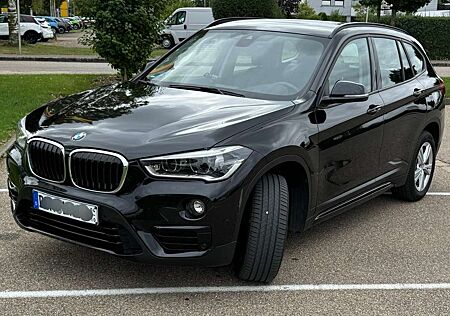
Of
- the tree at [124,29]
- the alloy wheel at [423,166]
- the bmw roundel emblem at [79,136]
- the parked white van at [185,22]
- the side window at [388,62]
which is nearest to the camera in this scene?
the bmw roundel emblem at [79,136]

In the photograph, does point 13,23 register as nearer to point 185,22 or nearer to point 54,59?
point 54,59

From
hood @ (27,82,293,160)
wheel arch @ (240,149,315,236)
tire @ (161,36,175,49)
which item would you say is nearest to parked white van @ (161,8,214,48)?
tire @ (161,36,175,49)

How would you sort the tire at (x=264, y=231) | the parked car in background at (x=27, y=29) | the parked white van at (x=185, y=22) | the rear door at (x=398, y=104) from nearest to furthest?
1. the tire at (x=264, y=231)
2. the rear door at (x=398, y=104)
3. the parked white van at (x=185, y=22)
4. the parked car in background at (x=27, y=29)

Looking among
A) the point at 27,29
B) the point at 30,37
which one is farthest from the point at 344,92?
the point at 30,37

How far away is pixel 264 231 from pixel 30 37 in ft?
103

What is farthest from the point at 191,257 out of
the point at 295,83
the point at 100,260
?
the point at 295,83

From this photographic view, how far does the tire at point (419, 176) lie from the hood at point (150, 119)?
222 cm

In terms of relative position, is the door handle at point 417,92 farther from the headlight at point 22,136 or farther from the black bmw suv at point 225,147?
the headlight at point 22,136

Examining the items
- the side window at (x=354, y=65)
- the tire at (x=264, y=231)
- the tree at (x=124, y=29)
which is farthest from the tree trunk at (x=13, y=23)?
the tire at (x=264, y=231)

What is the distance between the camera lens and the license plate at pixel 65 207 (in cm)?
365

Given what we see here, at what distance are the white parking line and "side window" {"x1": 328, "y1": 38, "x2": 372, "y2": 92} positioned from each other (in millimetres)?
1558

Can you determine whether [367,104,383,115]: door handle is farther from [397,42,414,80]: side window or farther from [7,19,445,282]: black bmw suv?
[397,42,414,80]: side window

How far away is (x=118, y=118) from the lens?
13.1ft

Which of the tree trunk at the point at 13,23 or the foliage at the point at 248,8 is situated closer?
the tree trunk at the point at 13,23
